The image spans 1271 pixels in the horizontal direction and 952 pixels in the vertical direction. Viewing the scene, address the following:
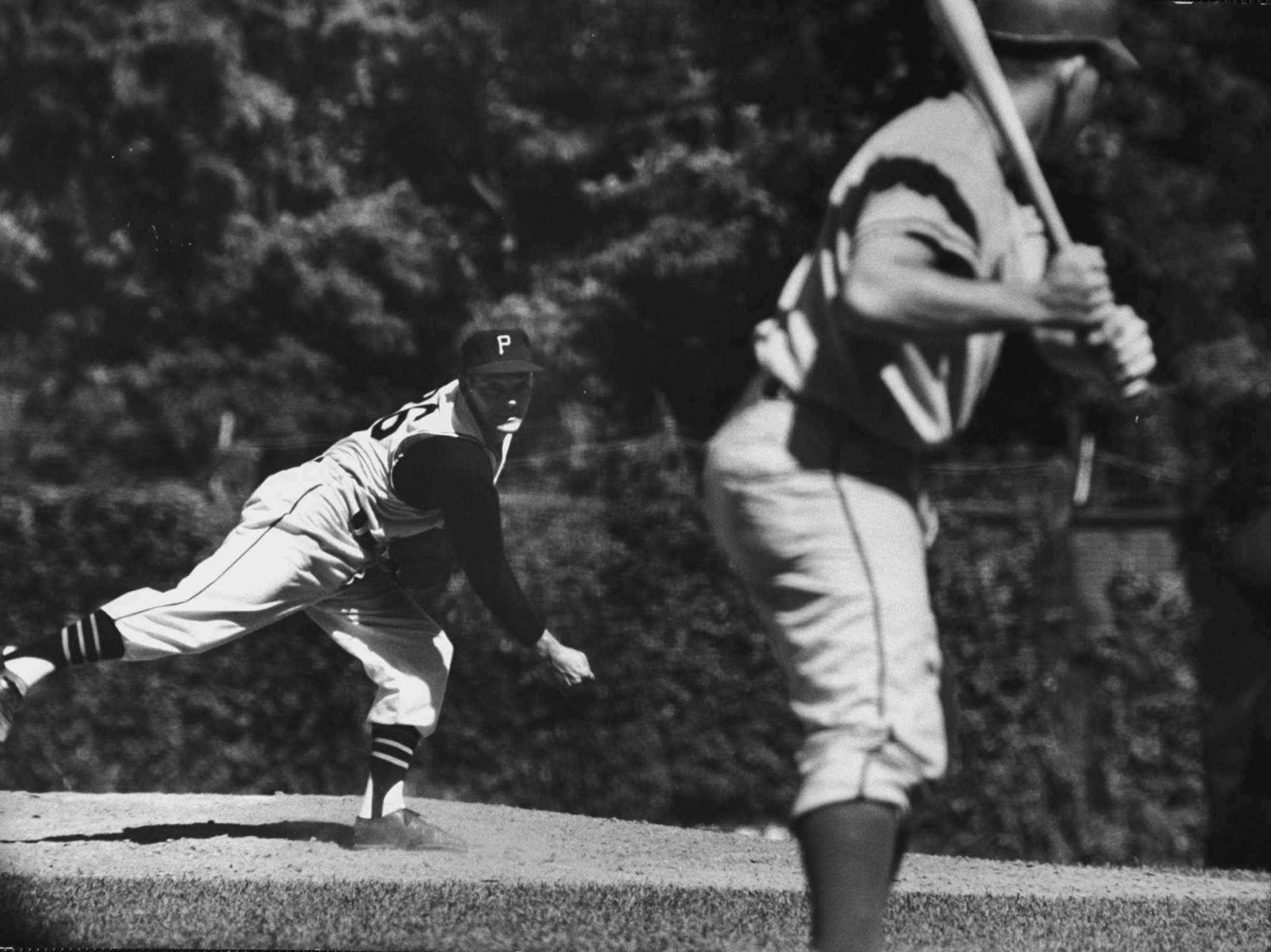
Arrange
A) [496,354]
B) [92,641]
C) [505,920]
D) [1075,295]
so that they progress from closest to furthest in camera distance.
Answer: [1075,295]
[505,920]
[92,641]
[496,354]

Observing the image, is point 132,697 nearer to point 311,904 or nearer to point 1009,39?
point 311,904

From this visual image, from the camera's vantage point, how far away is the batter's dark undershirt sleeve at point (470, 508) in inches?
173

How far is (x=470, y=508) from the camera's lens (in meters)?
4.48

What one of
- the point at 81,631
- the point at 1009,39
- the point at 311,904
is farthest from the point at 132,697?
the point at 1009,39

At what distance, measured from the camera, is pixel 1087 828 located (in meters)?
6.73

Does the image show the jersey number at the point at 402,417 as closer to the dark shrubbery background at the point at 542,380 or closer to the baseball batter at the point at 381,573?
the baseball batter at the point at 381,573

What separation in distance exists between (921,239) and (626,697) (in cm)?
382

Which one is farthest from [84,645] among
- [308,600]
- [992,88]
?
→ [992,88]

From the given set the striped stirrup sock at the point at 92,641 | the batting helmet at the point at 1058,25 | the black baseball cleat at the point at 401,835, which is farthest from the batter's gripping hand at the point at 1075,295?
the striped stirrup sock at the point at 92,641

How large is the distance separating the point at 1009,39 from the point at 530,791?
3.79 m

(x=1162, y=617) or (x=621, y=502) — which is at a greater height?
(x=621, y=502)

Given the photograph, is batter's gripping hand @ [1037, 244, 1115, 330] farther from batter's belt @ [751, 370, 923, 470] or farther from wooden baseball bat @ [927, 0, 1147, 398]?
batter's belt @ [751, 370, 923, 470]

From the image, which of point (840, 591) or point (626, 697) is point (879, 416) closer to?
point (840, 591)

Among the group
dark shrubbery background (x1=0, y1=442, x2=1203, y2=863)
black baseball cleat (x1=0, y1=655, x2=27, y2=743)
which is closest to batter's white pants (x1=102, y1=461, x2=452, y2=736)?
black baseball cleat (x1=0, y1=655, x2=27, y2=743)
